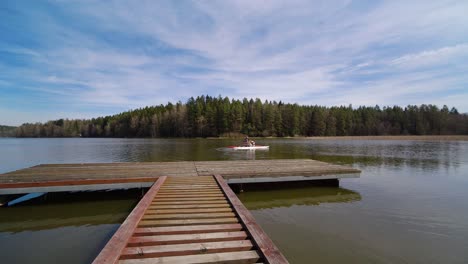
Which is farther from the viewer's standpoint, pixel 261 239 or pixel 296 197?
pixel 296 197

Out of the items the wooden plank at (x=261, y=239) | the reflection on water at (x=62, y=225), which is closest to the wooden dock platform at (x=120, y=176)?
the reflection on water at (x=62, y=225)

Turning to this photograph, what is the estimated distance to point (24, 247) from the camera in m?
5.37

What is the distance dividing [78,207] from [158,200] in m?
3.87

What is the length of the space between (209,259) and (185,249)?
0.45 metres

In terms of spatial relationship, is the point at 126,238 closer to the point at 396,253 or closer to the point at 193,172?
the point at 396,253

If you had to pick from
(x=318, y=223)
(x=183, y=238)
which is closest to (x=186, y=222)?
(x=183, y=238)

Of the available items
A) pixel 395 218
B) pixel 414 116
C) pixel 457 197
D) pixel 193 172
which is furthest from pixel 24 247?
pixel 414 116

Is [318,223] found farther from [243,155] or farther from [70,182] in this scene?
[243,155]

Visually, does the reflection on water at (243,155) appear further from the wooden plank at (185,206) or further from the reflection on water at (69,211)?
the wooden plank at (185,206)

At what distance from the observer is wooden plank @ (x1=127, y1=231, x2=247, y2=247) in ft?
12.8

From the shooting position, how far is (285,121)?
84188 mm

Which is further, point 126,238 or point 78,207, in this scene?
point 78,207

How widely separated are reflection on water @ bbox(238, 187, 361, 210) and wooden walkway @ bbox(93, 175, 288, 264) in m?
2.53

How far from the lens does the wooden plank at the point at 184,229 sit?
429 cm
